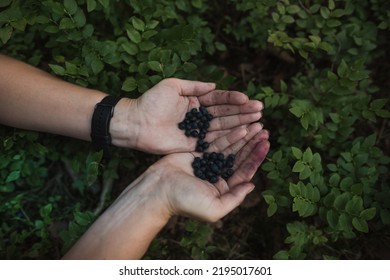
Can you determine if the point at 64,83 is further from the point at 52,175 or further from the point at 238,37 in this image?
the point at 238,37

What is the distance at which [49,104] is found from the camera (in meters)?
2.41

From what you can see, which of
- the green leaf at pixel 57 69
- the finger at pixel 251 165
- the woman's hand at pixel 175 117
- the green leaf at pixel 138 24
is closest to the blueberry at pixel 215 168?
the finger at pixel 251 165

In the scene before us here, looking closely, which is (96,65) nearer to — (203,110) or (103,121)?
(103,121)

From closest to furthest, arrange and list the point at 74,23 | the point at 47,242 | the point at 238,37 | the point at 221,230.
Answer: the point at 74,23 < the point at 47,242 < the point at 221,230 < the point at 238,37

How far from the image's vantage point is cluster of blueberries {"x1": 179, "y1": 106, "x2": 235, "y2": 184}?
2.19 meters

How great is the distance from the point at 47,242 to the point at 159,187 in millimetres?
893

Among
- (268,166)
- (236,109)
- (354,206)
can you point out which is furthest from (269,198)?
(236,109)

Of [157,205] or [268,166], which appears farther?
[268,166]

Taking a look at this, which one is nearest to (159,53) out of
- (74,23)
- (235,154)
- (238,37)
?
(74,23)

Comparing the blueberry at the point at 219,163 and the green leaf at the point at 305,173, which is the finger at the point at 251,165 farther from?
the green leaf at the point at 305,173

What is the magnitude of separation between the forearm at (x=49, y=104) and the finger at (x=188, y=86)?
0.93ft

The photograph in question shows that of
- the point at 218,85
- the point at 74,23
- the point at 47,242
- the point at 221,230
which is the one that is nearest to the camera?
the point at 74,23

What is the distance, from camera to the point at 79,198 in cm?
Result: 301

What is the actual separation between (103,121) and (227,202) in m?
0.90
